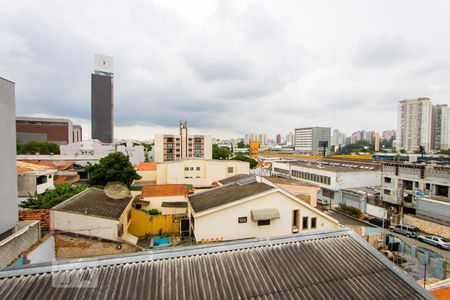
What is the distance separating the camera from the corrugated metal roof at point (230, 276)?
12.0 ft

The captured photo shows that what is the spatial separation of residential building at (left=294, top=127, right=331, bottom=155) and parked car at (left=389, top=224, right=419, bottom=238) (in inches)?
3664

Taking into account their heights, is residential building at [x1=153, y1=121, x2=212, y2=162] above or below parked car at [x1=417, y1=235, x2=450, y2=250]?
above

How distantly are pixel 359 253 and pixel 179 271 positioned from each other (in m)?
4.03

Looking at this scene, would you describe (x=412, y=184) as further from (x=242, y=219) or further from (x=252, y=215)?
(x=242, y=219)

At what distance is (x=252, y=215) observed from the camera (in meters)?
10.9

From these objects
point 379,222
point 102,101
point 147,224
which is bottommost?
point 379,222

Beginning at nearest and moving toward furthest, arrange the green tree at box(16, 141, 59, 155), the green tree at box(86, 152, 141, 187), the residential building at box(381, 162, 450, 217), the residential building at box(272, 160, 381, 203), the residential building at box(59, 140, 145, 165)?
the residential building at box(381, 162, 450, 217) < the green tree at box(86, 152, 141, 187) < the residential building at box(272, 160, 381, 203) < the residential building at box(59, 140, 145, 165) < the green tree at box(16, 141, 59, 155)

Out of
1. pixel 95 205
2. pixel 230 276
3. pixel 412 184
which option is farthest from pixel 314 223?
pixel 412 184

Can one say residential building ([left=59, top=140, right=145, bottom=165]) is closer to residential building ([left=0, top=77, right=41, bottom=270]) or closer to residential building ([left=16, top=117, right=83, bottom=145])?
residential building ([left=16, top=117, right=83, bottom=145])

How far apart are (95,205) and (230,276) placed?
9.54m

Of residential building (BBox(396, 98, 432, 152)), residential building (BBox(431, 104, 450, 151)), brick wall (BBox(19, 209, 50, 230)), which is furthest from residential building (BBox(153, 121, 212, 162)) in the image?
residential building (BBox(431, 104, 450, 151))

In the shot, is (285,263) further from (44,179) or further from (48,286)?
(44,179)

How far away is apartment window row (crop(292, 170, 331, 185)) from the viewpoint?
95.0ft

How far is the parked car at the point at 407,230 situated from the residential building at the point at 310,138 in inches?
3664
